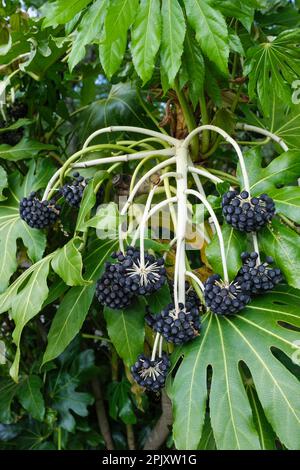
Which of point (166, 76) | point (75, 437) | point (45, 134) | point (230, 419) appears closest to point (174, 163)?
point (166, 76)

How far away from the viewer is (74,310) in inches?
34.3

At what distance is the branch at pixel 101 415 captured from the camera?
1.42 metres

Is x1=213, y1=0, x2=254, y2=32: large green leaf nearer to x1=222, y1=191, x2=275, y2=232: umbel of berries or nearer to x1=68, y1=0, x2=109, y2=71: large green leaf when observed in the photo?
x1=68, y1=0, x2=109, y2=71: large green leaf

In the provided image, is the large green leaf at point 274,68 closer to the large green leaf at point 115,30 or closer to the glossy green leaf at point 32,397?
the large green leaf at point 115,30

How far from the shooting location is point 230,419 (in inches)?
27.0

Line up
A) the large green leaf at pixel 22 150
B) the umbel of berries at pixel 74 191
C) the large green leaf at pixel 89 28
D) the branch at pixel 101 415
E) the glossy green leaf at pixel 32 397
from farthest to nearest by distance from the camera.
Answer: the branch at pixel 101 415, the glossy green leaf at pixel 32 397, the large green leaf at pixel 22 150, the umbel of berries at pixel 74 191, the large green leaf at pixel 89 28

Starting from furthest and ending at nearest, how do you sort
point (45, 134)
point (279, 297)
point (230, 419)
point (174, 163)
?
point (45, 134)
point (174, 163)
point (279, 297)
point (230, 419)

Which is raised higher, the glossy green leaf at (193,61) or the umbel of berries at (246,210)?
the glossy green leaf at (193,61)

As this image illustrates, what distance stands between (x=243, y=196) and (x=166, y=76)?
22cm

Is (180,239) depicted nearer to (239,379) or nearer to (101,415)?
(239,379)

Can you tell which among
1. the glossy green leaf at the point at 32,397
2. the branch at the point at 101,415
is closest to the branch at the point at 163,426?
the branch at the point at 101,415

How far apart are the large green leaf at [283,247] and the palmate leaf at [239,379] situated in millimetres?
77

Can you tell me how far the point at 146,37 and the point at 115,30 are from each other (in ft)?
0.15

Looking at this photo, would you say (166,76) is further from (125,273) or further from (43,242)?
(43,242)
